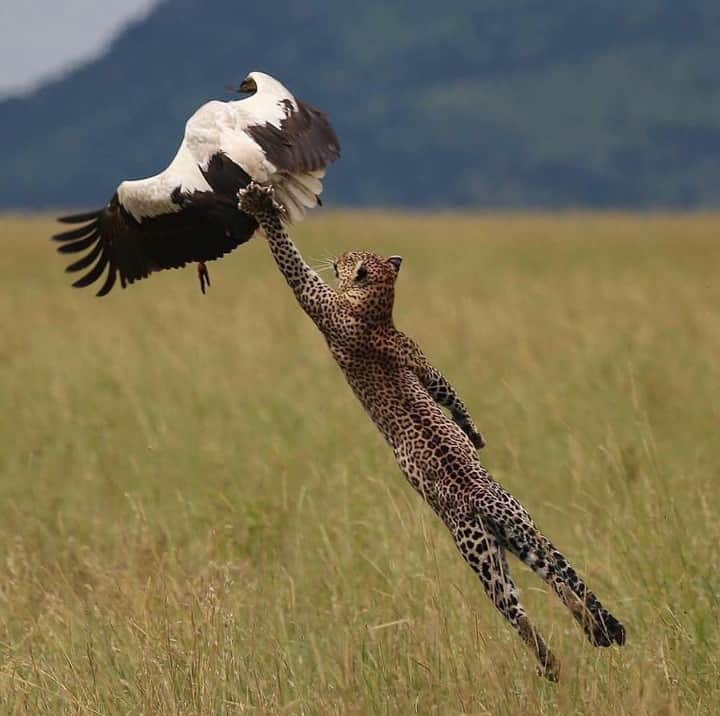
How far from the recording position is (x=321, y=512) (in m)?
6.47

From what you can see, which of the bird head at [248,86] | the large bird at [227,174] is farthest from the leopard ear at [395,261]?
the bird head at [248,86]

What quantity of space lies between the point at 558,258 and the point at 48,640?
62.8ft

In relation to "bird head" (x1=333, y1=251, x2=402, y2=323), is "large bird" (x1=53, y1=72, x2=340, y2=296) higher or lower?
higher

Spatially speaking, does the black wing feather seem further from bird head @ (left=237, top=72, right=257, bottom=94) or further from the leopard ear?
the leopard ear

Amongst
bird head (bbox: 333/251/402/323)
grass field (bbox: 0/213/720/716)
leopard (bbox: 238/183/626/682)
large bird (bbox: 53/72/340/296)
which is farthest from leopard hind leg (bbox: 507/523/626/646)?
large bird (bbox: 53/72/340/296)

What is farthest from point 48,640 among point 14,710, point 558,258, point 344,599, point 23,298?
point 558,258

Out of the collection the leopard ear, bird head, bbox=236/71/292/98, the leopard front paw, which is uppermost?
bird head, bbox=236/71/292/98

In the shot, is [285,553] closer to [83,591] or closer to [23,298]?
[83,591]

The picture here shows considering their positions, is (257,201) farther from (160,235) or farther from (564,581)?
(160,235)

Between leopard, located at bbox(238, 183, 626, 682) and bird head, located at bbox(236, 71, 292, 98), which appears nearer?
leopard, located at bbox(238, 183, 626, 682)

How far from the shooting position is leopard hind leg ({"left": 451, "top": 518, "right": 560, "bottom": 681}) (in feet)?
9.87

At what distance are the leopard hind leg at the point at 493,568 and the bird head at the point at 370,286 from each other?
496mm

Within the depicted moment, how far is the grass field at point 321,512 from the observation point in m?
3.83

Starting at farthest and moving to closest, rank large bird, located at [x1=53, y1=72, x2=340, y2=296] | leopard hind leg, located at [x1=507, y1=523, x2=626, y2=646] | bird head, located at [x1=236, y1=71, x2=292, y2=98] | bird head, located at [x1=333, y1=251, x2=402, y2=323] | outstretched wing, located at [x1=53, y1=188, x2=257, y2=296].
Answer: bird head, located at [x1=236, y1=71, x2=292, y2=98] → outstretched wing, located at [x1=53, y1=188, x2=257, y2=296] → large bird, located at [x1=53, y1=72, x2=340, y2=296] → bird head, located at [x1=333, y1=251, x2=402, y2=323] → leopard hind leg, located at [x1=507, y1=523, x2=626, y2=646]
